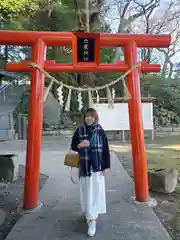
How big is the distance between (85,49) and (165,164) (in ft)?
15.6

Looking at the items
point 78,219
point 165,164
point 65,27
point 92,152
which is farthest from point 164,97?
point 92,152

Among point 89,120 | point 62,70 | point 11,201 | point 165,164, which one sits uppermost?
point 62,70

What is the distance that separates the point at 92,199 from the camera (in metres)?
3.70

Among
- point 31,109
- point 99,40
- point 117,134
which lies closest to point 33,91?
point 31,109

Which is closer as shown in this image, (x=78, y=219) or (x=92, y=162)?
(x=92, y=162)

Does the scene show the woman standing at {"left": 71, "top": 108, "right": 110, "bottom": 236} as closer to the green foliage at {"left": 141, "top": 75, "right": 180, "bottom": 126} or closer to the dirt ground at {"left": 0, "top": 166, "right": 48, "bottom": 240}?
the dirt ground at {"left": 0, "top": 166, "right": 48, "bottom": 240}

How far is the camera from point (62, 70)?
4738mm

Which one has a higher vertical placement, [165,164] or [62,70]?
[62,70]

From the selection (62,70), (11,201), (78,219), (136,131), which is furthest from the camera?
(11,201)

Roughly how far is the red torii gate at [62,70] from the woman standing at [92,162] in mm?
1116

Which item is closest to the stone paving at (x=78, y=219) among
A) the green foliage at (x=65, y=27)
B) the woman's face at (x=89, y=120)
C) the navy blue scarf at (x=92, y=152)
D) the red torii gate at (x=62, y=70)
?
the red torii gate at (x=62, y=70)

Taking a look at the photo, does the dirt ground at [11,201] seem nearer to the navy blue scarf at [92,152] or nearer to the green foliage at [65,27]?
the navy blue scarf at [92,152]

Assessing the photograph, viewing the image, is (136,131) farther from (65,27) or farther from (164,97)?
(164,97)

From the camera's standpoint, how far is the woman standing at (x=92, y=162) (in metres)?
3.66
